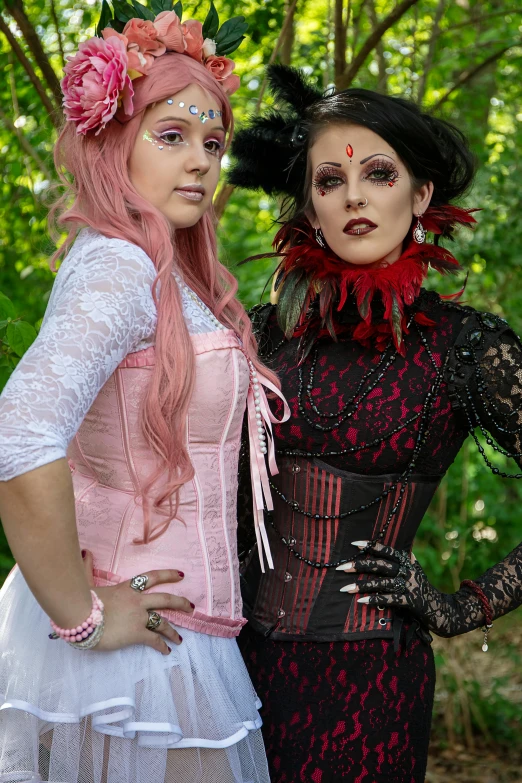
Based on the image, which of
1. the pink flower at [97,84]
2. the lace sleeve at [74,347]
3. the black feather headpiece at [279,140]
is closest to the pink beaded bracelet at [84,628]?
the lace sleeve at [74,347]

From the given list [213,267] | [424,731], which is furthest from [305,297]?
[424,731]

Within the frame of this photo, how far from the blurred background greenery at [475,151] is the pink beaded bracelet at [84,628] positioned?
5.75 feet

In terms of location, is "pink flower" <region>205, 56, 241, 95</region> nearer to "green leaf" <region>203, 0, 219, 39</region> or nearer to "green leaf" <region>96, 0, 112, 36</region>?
"green leaf" <region>203, 0, 219, 39</region>

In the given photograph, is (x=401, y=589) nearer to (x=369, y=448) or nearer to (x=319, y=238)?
(x=369, y=448)

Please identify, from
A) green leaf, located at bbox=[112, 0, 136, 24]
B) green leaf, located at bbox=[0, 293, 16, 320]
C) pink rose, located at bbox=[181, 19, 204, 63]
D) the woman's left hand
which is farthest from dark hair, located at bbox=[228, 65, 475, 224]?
the woman's left hand

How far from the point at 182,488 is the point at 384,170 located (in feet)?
3.16

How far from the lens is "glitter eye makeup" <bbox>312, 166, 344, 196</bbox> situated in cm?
223

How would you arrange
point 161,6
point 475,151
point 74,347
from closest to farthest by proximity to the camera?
point 74,347 → point 161,6 → point 475,151

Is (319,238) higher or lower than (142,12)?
lower

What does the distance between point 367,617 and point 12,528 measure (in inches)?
36.6

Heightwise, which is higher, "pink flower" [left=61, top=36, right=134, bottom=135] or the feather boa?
"pink flower" [left=61, top=36, right=134, bottom=135]

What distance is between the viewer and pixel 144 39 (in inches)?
70.6

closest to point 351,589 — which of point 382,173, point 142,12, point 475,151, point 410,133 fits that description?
point 382,173

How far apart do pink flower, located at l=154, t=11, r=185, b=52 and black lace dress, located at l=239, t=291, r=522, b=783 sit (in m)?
0.76
